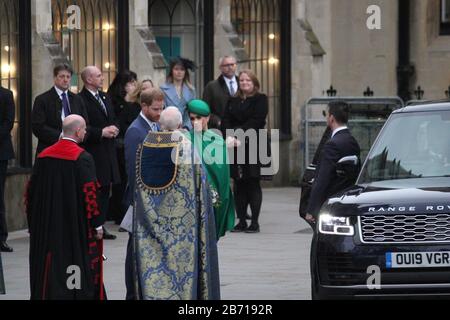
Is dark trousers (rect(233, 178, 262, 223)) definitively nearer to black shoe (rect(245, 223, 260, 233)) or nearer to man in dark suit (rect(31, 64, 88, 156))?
black shoe (rect(245, 223, 260, 233))

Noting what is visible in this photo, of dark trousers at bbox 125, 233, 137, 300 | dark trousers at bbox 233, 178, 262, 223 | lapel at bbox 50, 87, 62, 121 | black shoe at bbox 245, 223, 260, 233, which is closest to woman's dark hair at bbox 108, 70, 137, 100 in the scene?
dark trousers at bbox 233, 178, 262, 223

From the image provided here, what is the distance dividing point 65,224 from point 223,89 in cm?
816

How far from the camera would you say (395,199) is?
1219cm

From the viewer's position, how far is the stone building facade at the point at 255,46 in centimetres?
1972

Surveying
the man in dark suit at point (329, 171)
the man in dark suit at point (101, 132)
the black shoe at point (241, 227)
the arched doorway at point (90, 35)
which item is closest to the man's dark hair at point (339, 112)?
the man in dark suit at point (329, 171)

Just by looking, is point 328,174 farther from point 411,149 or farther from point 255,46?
point 255,46

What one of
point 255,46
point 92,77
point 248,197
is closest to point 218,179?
point 92,77

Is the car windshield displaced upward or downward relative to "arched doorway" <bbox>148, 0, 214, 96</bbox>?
downward

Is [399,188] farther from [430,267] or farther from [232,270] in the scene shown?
[232,270]

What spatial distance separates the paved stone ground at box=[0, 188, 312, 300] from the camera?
555 inches

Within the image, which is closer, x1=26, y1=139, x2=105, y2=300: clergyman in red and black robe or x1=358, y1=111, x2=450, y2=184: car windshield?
x1=26, y1=139, x2=105, y2=300: clergyman in red and black robe

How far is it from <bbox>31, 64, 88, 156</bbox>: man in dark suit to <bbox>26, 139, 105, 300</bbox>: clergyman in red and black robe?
490 cm

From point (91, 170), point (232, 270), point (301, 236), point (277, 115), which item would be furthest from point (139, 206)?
point (277, 115)
